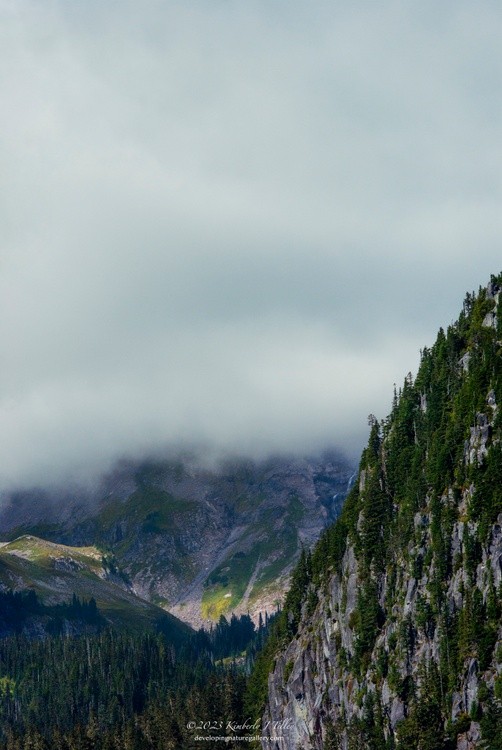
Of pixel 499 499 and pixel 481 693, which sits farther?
pixel 499 499

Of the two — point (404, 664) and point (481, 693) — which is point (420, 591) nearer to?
point (404, 664)

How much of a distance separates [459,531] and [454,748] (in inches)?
1659

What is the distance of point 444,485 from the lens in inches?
7790

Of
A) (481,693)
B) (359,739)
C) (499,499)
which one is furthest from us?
(359,739)

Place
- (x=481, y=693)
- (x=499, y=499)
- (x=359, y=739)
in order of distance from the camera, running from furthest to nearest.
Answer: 1. (x=359, y=739)
2. (x=499, y=499)
3. (x=481, y=693)

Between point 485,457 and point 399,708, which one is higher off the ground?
point 485,457

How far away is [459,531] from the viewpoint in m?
186

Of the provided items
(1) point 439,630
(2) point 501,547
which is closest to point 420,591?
(1) point 439,630

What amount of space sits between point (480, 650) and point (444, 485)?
41.5 meters

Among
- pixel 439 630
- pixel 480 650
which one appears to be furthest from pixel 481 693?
pixel 439 630

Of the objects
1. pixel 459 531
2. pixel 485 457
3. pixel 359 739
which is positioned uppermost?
pixel 485 457

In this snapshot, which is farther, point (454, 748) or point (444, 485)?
point (444, 485)

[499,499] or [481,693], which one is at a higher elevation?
[499,499]

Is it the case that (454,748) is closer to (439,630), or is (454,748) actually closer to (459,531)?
(439,630)
